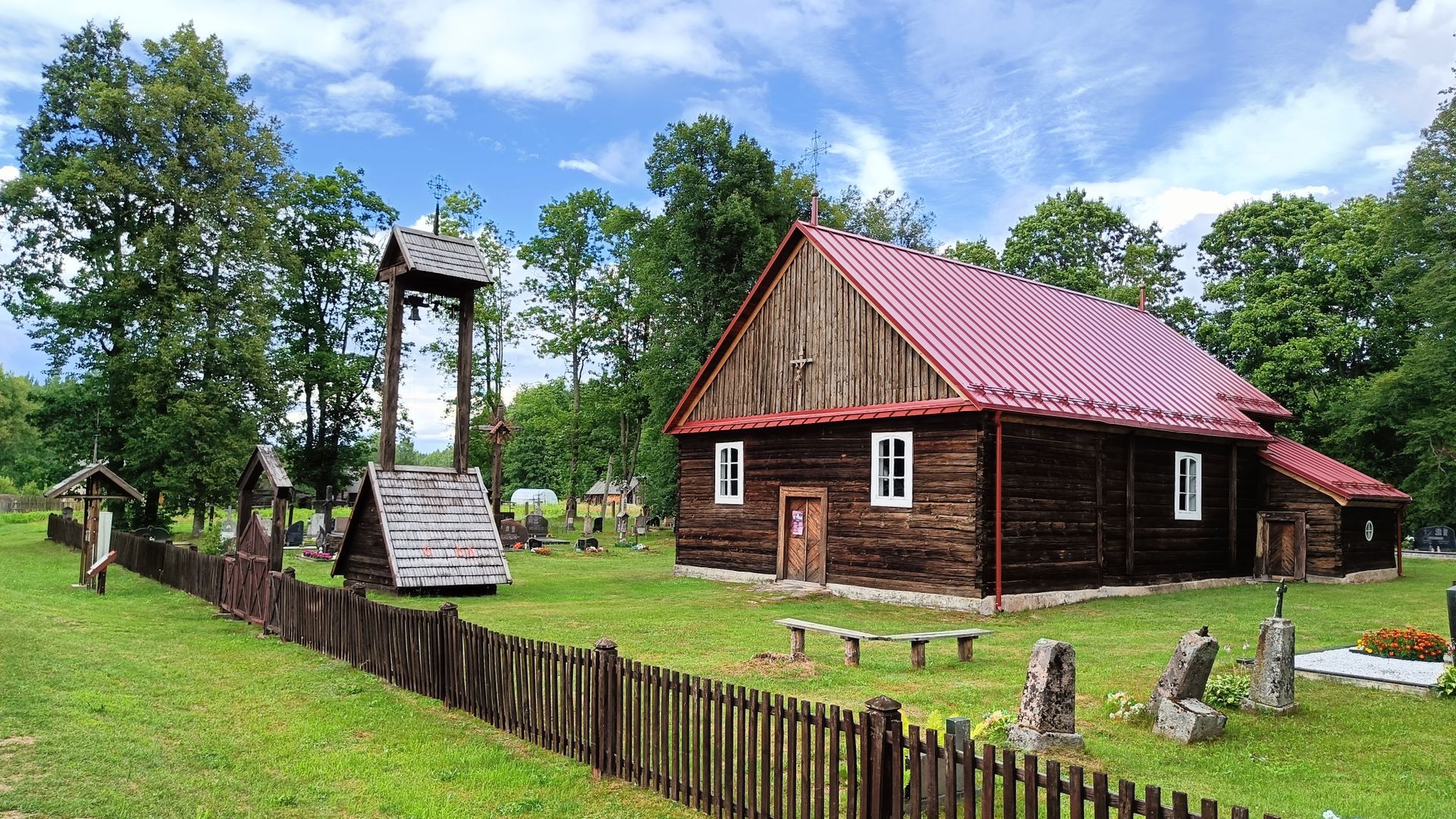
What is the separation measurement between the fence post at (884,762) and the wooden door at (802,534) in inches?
644

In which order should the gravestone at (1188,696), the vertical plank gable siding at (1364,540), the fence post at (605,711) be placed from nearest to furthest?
the fence post at (605,711)
the gravestone at (1188,696)
the vertical plank gable siding at (1364,540)

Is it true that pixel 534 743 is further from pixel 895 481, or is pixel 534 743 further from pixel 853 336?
pixel 853 336

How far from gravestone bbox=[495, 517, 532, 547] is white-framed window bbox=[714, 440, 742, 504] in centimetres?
1412

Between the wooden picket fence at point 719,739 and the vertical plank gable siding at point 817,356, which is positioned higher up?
the vertical plank gable siding at point 817,356

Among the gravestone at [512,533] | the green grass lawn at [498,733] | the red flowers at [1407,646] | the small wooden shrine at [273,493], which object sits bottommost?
the gravestone at [512,533]

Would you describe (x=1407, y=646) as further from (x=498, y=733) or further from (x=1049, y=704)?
(x=498, y=733)

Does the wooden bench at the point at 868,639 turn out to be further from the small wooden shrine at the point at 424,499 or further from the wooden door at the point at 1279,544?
the wooden door at the point at 1279,544

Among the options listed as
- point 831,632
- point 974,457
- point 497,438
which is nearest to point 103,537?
point 831,632

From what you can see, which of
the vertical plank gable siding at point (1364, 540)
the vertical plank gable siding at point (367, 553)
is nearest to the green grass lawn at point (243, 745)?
the vertical plank gable siding at point (367, 553)

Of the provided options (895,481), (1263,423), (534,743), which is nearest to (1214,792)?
(534,743)

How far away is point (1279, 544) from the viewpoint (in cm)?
2622

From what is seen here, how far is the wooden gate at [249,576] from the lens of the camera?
1552 centimetres

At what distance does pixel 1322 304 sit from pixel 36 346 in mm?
52975

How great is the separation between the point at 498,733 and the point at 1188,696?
6649mm
